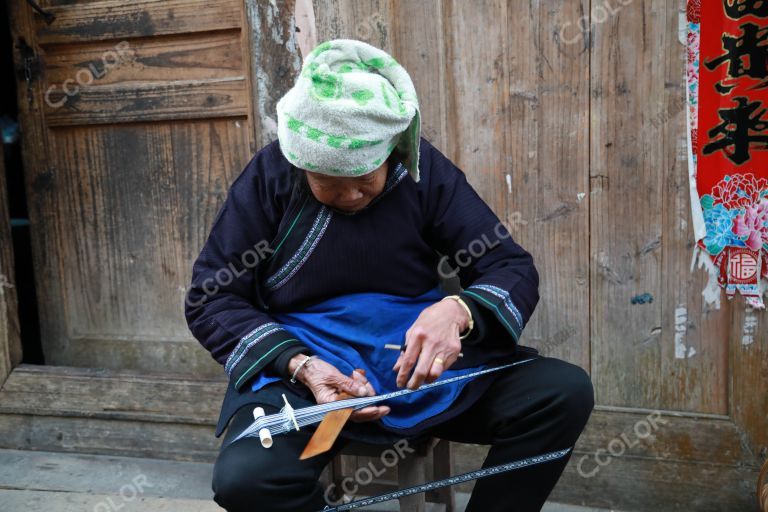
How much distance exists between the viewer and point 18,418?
317 centimetres

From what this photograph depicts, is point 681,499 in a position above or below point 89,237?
below

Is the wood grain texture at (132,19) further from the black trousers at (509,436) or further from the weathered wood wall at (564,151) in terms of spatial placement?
the black trousers at (509,436)

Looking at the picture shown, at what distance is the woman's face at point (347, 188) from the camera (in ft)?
6.31

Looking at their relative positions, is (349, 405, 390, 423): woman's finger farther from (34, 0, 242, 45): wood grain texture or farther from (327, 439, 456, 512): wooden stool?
(34, 0, 242, 45): wood grain texture

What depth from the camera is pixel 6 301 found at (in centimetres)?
313

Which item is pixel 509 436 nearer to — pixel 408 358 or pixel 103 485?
pixel 408 358

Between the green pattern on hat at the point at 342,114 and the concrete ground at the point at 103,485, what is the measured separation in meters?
1.38

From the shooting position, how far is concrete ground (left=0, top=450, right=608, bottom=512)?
2729mm

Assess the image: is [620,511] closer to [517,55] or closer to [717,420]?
[717,420]

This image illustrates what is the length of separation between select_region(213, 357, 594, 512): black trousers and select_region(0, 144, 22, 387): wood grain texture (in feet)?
5.57

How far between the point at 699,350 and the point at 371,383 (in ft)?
3.68

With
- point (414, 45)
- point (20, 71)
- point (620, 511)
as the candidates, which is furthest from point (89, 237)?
point (620, 511)

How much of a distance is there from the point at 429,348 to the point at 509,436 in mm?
330

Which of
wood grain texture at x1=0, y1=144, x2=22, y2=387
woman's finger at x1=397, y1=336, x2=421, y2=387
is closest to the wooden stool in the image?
woman's finger at x1=397, y1=336, x2=421, y2=387
